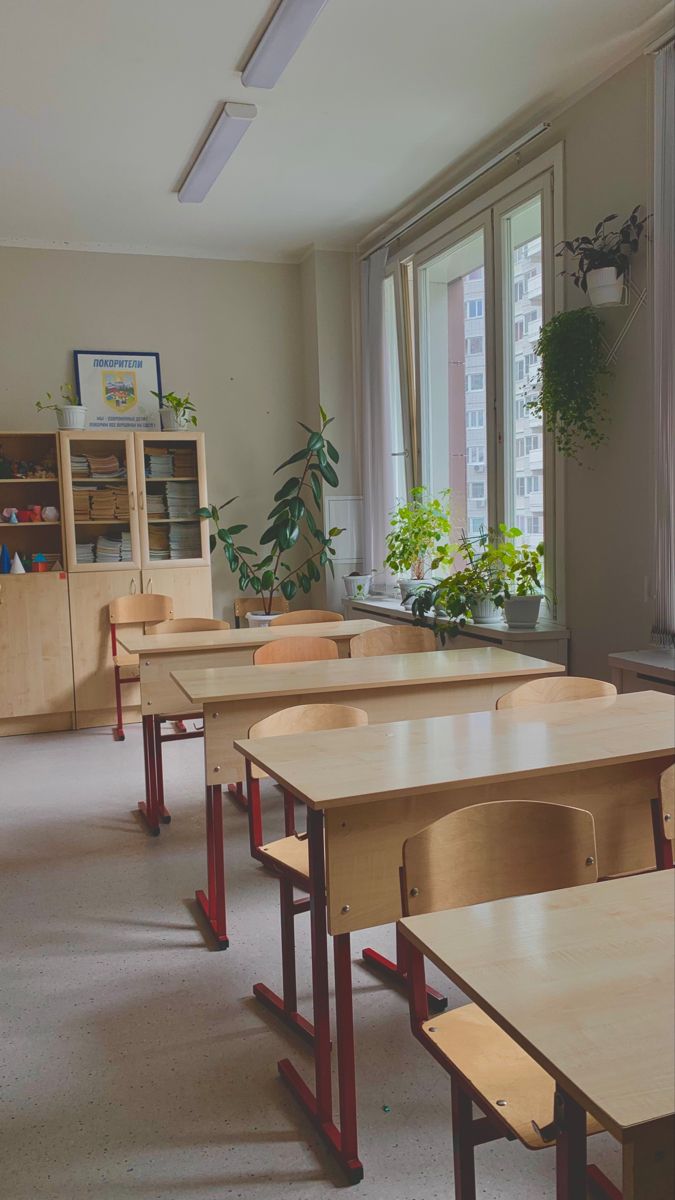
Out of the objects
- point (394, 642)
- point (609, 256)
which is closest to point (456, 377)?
point (609, 256)

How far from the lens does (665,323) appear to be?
3562mm

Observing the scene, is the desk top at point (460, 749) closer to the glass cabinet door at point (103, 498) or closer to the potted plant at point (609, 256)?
the potted plant at point (609, 256)

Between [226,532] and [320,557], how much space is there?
0.75m

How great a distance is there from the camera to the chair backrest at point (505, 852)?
1601mm

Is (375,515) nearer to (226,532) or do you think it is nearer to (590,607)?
(226,532)

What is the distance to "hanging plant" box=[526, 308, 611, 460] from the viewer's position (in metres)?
3.96

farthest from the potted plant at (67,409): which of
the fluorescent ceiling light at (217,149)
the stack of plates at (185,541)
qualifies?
the fluorescent ceiling light at (217,149)

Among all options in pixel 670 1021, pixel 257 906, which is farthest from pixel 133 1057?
pixel 670 1021

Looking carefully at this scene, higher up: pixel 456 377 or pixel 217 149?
pixel 217 149

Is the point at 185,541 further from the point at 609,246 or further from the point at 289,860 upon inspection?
the point at 289,860

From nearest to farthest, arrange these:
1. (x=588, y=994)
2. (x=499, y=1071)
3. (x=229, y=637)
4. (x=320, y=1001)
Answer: (x=588, y=994) < (x=499, y=1071) < (x=320, y=1001) < (x=229, y=637)

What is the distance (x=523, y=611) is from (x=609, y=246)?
169cm

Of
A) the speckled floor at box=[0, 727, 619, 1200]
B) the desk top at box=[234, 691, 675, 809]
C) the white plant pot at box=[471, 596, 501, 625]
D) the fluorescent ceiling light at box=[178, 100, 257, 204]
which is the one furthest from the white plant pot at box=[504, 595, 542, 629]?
the fluorescent ceiling light at box=[178, 100, 257, 204]

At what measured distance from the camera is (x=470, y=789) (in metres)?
2.10
